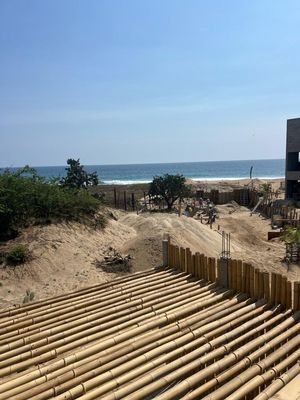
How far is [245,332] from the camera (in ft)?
18.7

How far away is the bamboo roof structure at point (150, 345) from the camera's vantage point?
436cm

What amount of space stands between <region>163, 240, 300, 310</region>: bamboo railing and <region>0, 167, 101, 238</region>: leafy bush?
8.49 m

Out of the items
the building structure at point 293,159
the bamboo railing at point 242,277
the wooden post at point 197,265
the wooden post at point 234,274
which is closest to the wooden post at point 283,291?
the bamboo railing at point 242,277

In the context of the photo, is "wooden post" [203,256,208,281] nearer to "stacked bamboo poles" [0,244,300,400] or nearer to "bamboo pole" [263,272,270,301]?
→ "stacked bamboo poles" [0,244,300,400]

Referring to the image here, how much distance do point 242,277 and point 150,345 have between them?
233cm

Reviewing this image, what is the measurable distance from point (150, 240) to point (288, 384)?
11727mm

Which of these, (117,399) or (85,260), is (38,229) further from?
(117,399)

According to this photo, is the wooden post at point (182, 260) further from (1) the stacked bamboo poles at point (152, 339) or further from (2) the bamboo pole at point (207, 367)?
(2) the bamboo pole at point (207, 367)

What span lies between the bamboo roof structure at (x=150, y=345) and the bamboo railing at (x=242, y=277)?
140mm

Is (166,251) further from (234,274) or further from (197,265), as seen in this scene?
(234,274)

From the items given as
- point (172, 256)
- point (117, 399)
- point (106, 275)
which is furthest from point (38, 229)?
point (117, 399)

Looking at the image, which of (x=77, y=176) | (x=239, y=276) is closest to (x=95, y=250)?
(x=239, y=276)

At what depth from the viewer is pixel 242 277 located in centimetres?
685

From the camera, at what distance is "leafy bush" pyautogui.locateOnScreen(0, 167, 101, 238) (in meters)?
15.1
